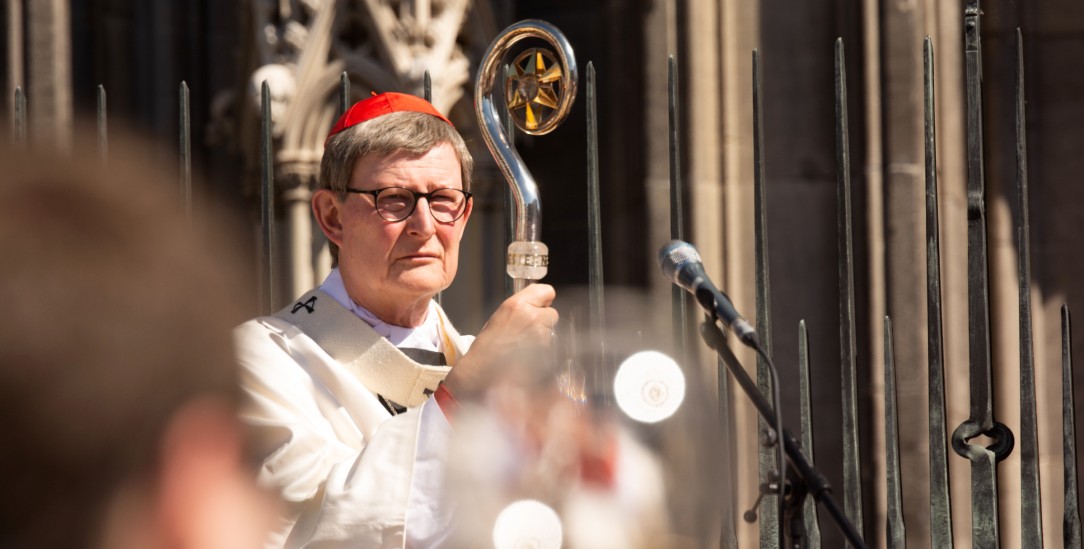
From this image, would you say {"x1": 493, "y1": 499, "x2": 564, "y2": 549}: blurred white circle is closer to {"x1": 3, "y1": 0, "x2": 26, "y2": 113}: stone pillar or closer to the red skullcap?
the red skullcap

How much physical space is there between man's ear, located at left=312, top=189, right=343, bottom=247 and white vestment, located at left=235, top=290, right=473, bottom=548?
0.64 ft

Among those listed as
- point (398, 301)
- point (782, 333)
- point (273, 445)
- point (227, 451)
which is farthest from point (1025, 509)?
point (227, 451)

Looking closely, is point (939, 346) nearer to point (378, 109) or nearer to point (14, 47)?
point (378, 109)

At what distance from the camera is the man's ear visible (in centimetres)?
270

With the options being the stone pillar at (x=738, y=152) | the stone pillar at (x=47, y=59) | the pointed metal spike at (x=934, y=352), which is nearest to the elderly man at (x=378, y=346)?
the pointed metal spike at (x=934, y=352)

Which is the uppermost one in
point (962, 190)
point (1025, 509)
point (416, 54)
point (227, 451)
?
point (416, 54)

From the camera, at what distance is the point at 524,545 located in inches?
82.2

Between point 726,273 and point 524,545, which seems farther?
point 726,273

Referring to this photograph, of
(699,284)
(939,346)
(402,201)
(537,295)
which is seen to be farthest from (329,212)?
(939,346)

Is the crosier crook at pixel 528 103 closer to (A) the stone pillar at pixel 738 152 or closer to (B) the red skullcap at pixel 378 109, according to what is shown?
(B) the red skullcap at pixel 378 109

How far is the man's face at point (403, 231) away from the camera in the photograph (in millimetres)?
2623

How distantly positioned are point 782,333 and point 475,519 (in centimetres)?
313

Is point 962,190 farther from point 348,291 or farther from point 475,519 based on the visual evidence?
point 475,519

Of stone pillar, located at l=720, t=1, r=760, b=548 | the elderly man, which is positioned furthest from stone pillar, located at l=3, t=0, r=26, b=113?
the elderly man
